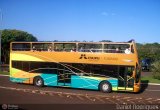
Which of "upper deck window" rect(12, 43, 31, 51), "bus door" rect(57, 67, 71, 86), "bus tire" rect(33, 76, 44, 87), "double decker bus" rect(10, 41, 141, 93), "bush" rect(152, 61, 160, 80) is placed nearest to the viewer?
"double decker bus" rect(10, 41, 141, 93)

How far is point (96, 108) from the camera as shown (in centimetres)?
1509

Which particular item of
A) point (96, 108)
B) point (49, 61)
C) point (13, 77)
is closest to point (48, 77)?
point (49, 61)

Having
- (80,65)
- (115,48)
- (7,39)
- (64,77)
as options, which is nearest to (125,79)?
(115,48)

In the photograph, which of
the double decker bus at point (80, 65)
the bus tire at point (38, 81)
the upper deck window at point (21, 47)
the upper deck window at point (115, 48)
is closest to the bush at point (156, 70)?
the double decker bus at point (80, 65)

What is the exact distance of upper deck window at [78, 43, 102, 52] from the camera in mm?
22420

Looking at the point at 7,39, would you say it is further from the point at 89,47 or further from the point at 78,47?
the point at 89,47

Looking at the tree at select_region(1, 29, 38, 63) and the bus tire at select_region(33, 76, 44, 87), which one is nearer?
the bus tire at select_region(33, 76, 44, 87)

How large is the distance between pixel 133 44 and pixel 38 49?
8.20 metres

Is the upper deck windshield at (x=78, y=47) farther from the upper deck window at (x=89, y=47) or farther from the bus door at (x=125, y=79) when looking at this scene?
the bus door at (x=125, y=79)

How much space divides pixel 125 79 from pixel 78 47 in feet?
14.6

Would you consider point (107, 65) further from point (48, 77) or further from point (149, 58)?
point (149, 58)

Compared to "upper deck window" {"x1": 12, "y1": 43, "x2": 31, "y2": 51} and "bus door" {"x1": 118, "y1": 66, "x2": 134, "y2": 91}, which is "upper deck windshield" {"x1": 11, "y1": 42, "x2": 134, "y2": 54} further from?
"bus door" {"x1": 118, "y1": 66, "x2": 134, "y2": 91}

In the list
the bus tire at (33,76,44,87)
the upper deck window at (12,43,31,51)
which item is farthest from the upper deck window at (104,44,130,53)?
the upper deck window at (12,43,31,51)

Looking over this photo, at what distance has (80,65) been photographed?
22828 millimetres
